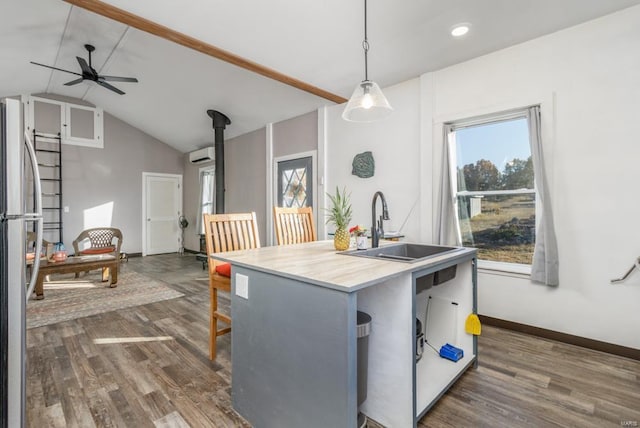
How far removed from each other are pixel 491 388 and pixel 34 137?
7.69 meters

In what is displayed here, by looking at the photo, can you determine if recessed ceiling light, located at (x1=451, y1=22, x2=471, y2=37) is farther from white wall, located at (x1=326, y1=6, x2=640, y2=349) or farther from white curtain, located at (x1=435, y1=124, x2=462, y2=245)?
white curtain, located at (x1=435, y1=124, x2=462, y2=245)

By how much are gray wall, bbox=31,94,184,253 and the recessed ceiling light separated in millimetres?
6690

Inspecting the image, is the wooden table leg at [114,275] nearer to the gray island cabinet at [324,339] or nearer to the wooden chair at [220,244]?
the wooden chair at [220,244]

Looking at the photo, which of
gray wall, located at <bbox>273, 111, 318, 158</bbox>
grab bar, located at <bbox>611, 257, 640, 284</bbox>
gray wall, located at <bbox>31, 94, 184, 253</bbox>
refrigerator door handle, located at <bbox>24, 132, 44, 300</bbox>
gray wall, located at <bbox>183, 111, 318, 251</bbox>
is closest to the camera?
refrigerator door handle, located at <bbox>24, 132, 44, 300</bbox>

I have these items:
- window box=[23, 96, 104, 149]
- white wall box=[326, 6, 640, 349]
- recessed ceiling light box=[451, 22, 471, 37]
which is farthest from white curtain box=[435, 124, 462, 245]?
window box=[23, 96, 104, 149]

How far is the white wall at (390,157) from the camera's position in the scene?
3.39 m

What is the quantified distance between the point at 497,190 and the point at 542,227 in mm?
528

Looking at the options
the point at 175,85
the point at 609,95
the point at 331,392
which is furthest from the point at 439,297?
the point at 175,85

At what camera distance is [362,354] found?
4.66ft

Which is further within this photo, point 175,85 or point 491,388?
point 175,85

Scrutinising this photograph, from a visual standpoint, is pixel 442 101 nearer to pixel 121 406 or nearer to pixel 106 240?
pixel 121 406

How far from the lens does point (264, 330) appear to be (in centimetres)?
143

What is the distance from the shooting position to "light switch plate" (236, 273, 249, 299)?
60.3 inches

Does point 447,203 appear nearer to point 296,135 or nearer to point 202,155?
point 296,135
